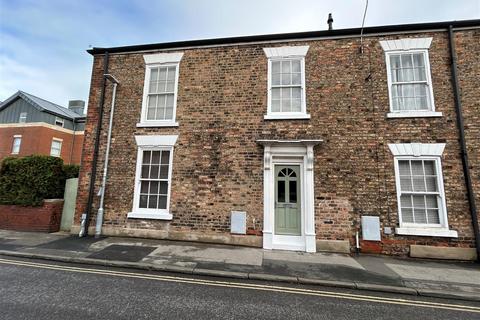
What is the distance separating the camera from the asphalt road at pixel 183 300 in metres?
3.52

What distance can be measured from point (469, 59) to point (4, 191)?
16511 millimetres

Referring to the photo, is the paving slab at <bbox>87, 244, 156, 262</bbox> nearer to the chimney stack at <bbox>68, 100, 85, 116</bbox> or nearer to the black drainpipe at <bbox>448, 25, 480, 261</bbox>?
the black drainpipe at <bbox>448, 25, 480, 261</bbox>

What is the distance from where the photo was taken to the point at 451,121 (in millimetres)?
6961

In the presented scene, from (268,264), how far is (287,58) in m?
6.51

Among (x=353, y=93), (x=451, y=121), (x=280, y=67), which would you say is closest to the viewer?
(x=451, y=121)

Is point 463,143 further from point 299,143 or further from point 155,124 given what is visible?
point 155,124

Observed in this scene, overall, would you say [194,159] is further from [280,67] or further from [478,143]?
[478,143]

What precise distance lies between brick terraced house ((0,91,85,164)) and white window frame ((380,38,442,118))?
88.7ft

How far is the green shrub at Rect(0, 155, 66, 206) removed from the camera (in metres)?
8.55

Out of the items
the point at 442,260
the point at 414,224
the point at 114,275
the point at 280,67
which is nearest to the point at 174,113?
the point at 280,67

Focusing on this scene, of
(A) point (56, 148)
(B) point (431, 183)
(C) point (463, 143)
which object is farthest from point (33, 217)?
(A) point (56, 148)

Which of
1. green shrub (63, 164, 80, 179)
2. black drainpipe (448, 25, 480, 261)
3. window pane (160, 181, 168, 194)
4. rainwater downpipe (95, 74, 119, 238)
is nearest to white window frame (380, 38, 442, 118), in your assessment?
black drainpipe (448, 25, 480, 261)

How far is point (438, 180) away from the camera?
6.76m

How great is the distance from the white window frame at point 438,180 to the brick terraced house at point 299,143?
0.12ft
